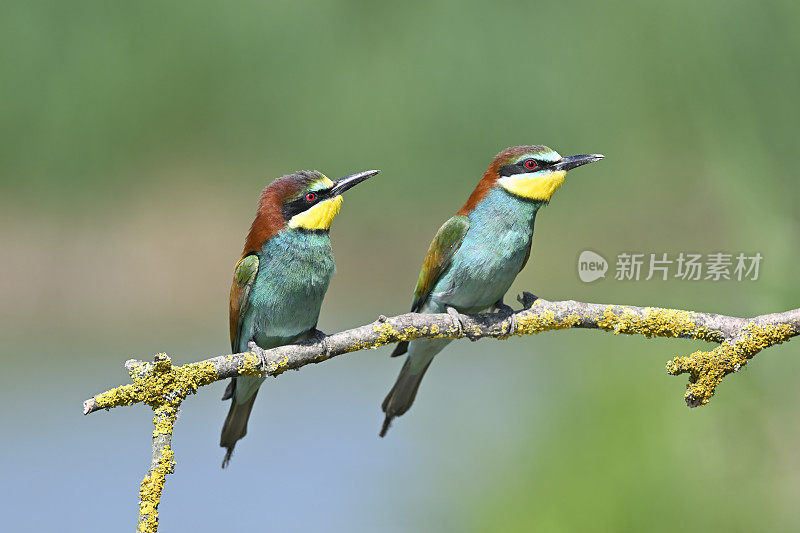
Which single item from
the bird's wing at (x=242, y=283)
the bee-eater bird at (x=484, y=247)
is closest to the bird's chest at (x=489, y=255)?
the bee-eater bird at (x=484, y=247)

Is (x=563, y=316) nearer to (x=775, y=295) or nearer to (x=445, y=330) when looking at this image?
(x=445, y=330)

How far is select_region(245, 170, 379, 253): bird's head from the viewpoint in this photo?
1687 mm

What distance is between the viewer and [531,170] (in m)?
1.81

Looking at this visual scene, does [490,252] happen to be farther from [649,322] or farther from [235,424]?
[235,424]

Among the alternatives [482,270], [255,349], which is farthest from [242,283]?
[482,270]

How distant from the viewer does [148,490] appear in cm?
110

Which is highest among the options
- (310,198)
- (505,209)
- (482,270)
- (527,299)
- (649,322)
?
(310,198)

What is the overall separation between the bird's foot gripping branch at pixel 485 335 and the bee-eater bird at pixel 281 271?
35cm

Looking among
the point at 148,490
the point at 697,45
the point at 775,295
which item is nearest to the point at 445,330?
the point at 148,490

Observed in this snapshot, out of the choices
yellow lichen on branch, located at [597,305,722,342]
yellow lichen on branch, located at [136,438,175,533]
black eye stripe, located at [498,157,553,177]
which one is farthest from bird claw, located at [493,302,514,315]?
yellow lichen on branch, located at [136,438,175,533]

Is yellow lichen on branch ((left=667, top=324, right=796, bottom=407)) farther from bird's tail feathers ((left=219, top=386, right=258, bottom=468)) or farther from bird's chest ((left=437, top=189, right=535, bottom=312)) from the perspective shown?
bird's tail feathers ((left=219, top=386, right=258, bottom=468))

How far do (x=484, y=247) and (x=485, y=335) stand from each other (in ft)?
1.02

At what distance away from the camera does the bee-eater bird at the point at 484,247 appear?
1.86m

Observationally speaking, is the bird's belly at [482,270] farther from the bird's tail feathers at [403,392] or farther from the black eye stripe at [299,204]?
the black eye stripe at [299,204]
